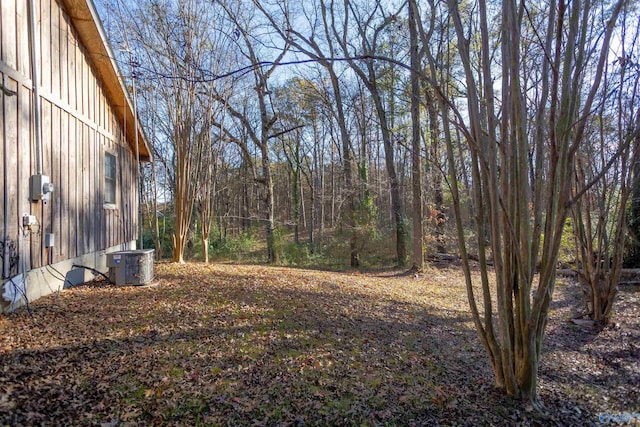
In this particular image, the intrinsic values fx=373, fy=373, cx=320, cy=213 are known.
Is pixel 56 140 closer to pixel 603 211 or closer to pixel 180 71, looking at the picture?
pixel 180 71

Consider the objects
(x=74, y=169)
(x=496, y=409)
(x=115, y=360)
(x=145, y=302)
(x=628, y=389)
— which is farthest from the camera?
(x=74, y=169)

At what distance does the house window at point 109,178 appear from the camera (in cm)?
782

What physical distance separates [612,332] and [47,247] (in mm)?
8716

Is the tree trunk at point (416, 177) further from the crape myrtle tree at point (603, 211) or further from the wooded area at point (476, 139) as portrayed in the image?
the crape myrtle tree at point (603, 211)

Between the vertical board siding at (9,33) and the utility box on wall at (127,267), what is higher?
the vertical board siding at (9,33)

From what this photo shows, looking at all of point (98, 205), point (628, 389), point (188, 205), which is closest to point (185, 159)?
point (188, 205)

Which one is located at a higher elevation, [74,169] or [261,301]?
Result: [74,169]

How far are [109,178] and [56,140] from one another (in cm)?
256

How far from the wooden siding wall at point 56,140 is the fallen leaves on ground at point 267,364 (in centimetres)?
97

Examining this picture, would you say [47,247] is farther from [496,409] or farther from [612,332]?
[612,332]

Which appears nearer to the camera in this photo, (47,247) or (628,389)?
(628,389)

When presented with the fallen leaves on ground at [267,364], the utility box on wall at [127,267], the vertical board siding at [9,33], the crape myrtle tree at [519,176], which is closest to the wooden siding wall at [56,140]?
the vertical board siding at [9,33]

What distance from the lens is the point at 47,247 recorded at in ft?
17.3

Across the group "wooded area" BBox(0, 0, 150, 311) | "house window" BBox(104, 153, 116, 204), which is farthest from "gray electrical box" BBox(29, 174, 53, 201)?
"house window" BBox(104, 153, 116, 204)
